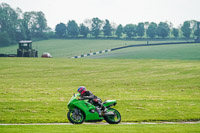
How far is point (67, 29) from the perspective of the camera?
7692 inches

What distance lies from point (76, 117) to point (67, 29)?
180 meters

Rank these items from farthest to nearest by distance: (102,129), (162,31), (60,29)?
(60,29) → (162,31) → (102,129)

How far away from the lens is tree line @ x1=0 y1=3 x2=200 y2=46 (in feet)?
516

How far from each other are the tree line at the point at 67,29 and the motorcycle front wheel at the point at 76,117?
12985 centimetres

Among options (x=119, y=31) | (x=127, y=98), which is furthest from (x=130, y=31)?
(x=127, y=98)

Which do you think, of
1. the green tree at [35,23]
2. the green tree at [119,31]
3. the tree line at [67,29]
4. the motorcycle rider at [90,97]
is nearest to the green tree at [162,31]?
the tree line at [67,29]

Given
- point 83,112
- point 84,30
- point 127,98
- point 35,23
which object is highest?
point 35,23

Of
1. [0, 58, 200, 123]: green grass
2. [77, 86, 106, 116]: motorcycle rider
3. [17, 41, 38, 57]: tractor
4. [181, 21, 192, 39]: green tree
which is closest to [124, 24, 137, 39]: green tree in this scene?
[181, 21, 192, 39]: green tree

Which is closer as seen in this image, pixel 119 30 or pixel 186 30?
Result: pixel 186 30

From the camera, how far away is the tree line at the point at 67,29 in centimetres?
15712

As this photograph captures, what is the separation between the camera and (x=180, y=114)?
20969 millimetres

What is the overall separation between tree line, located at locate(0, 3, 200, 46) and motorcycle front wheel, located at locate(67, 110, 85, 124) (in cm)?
12985

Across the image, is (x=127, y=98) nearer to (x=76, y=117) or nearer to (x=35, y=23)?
(x=76, y=117)

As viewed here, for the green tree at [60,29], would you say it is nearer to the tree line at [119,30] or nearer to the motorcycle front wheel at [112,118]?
the tree line at [119,30]
